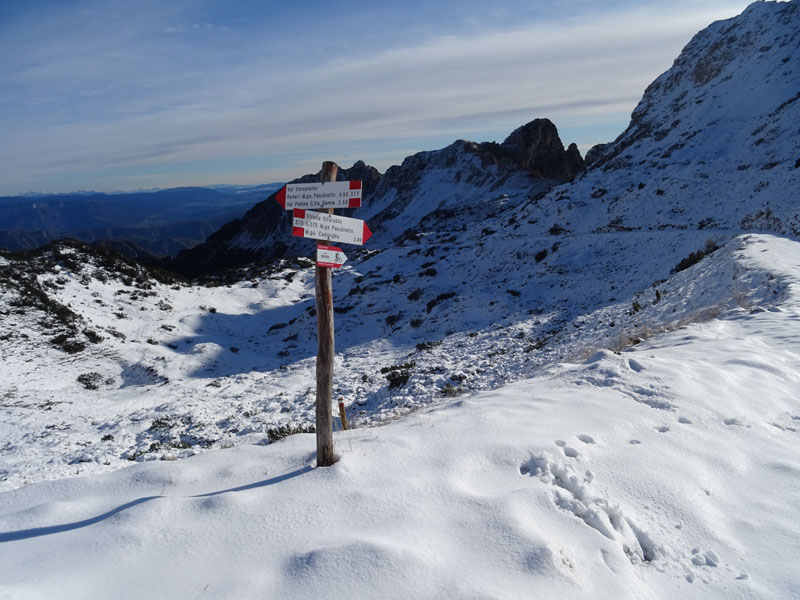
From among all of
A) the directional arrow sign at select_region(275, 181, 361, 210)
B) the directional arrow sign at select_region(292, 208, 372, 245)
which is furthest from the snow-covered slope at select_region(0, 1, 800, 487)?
the directional arrow sign at select_region(275, 181, 361, 210)

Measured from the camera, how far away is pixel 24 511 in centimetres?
502

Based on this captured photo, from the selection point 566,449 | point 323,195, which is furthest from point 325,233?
point 566,449

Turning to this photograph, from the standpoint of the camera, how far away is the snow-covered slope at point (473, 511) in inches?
137

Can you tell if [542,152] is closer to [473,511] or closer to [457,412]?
[457,412]

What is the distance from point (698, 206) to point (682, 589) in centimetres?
3340

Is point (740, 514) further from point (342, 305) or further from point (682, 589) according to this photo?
point (342, 305)

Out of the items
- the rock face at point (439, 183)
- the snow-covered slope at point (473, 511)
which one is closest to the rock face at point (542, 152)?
the rock face at point (439, 183)

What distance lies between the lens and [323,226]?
524 cm

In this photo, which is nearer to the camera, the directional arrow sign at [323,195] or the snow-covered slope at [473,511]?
the snow-covered slope at [473,511]

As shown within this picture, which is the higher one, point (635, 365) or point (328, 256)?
point (328, 256)

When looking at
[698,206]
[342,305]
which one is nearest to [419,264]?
[342,305]

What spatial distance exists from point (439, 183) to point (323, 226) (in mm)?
79154

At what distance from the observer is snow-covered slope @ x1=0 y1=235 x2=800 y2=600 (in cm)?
347

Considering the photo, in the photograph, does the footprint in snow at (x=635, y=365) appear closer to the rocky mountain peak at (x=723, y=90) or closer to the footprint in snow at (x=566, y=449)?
the footprint in snow at (x=566, y=449)
